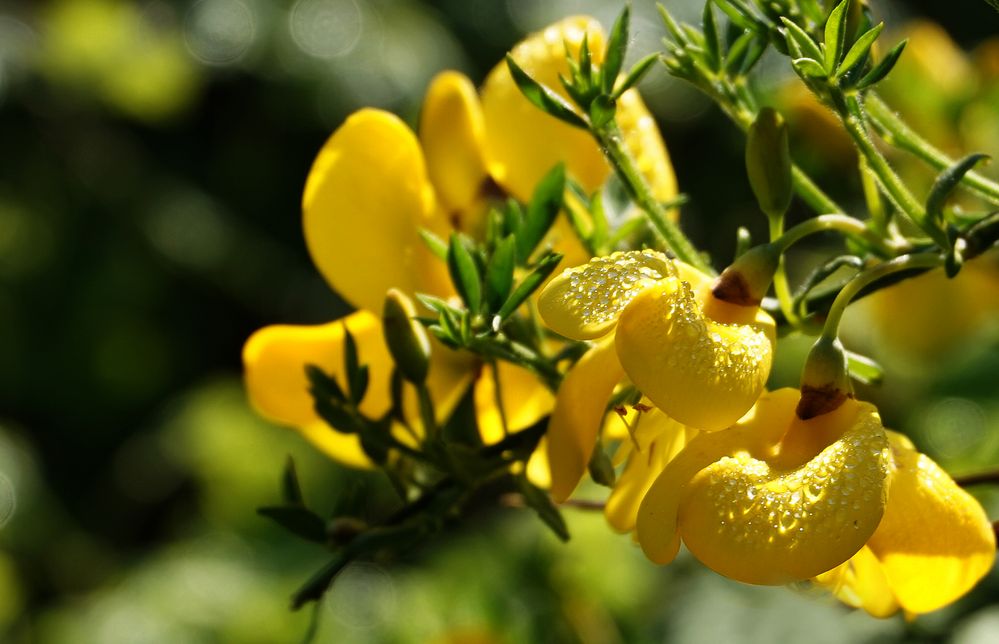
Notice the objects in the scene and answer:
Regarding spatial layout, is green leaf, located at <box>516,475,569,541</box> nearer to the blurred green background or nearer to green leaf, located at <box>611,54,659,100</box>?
green leaf, located at <box>611,54,659,100</box>

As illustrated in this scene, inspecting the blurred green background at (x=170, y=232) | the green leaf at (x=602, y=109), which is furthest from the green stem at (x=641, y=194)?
the blurred green background at (x=170, y=232)

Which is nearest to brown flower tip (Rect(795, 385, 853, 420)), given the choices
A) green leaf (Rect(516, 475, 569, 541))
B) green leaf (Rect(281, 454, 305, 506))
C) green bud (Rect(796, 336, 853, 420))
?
green bud (Rect(796, 336, 853, 420))

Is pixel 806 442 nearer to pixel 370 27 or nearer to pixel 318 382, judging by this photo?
pixel 318 382

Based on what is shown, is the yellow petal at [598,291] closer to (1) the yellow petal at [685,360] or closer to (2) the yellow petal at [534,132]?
(1) the yellow petal at [685,360]

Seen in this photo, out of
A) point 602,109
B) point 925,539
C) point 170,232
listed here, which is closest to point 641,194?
point 602,109

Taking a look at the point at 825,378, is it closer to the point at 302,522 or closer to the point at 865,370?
the point at 865,370

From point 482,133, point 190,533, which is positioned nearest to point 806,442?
point 482,133
